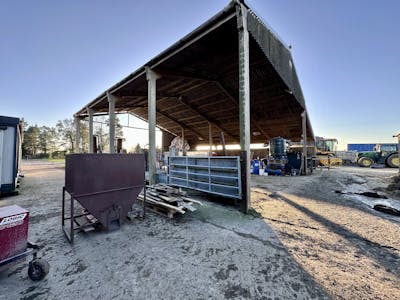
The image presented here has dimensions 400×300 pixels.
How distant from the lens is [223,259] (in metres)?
2.38

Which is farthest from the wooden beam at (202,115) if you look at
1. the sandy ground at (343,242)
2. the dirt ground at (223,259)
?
the dirt ground at (223,259)

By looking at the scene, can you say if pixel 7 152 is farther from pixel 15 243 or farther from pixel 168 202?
pixel 168 202

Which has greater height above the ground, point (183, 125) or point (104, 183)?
point (183, 125)

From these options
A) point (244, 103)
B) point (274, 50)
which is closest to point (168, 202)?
point (244, 103)

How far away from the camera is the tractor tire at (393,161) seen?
50.1ft

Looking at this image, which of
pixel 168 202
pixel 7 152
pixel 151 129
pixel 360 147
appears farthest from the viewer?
pixel 360 147

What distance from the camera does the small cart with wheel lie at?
190 centimetres

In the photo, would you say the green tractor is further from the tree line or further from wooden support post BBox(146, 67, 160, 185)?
the tree line

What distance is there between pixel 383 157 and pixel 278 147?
1411 centimetres

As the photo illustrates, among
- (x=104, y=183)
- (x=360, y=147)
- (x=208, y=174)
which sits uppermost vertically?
(x=360, y=147)

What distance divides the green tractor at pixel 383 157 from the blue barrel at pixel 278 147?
13.1 meters

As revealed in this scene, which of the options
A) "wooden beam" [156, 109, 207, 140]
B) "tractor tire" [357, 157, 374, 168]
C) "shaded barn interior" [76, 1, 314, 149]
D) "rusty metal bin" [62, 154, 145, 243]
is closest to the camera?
"rusty metal bin" [62, 154, 145, 243]

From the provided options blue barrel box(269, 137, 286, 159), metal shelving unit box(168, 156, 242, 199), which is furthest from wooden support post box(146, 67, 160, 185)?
blue barrel box(269, 137, 286, 159)

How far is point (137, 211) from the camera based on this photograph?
438 centimetres
